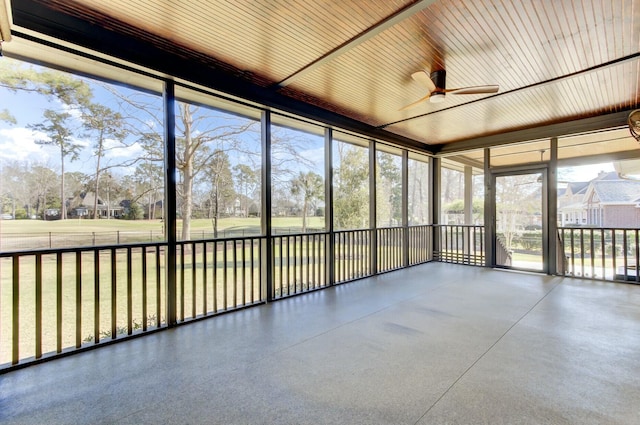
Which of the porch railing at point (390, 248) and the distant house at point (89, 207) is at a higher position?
the distant house at point (89, 207)

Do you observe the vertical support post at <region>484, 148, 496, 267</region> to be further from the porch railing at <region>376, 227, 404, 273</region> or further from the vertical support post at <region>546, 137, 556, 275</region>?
the porch railing at <region>376, 227, 404, 273</region>

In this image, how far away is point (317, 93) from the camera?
4.12 m

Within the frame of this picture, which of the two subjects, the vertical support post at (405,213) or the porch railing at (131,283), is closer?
the porch railing at (131,283)

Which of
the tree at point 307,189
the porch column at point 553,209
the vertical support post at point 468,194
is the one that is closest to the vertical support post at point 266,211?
the tree at point 307,189

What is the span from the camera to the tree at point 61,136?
2594 millimetres

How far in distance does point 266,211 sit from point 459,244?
537 cm

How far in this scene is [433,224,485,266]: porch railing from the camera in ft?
22.4

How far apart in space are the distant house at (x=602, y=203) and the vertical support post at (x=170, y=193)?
695 centimetres

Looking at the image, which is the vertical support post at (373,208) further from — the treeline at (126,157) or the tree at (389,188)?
the treeline at (126,157)

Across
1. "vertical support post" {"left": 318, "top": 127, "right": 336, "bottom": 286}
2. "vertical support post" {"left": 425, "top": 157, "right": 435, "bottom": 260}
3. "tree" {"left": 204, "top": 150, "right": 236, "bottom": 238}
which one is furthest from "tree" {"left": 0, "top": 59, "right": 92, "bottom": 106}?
"vertical support post" {"left": 425, "top": 157, "right": 435, "bottom": 260}

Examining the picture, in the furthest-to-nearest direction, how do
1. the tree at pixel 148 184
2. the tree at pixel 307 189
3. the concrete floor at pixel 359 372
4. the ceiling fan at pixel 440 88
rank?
the tree at pixel 307 189, the ceiling fan at pixel 440 88, the tree at pixel 148 184, the concrete floor at pixel 359 372

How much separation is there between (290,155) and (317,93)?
42.9 inches

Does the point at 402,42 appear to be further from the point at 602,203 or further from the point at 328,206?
the point at 602,203

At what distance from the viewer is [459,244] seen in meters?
7.20
